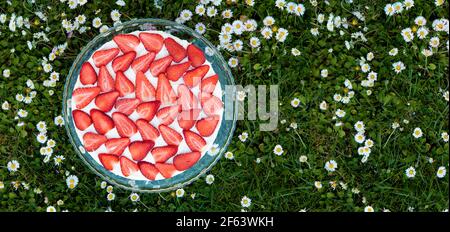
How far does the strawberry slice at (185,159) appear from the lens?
1.45 m

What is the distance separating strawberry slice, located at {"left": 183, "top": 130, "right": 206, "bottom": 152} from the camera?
1.43 m

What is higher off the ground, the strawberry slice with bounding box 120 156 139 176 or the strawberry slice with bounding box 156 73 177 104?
the strawberry slice with bounding box 156 73 177 104

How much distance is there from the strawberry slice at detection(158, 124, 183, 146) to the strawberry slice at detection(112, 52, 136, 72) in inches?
8.0

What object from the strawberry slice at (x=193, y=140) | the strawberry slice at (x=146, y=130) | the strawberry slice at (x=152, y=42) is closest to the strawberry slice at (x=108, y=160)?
the strawberry slice at (x=146, y=130)

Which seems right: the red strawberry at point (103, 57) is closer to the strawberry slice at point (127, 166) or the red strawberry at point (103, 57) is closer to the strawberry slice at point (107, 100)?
the strawberry slice at point (107, 100)

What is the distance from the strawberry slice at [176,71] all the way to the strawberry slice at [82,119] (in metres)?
0.27

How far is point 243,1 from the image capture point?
5.33 ft

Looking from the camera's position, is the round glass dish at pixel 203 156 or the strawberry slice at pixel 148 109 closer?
the strawberry slice at pixel 148 109

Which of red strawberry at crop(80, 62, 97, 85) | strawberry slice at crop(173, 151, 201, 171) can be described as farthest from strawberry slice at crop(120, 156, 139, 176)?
red strawberry at crop(80, 62, 97, 85)

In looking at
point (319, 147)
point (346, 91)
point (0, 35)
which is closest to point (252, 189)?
point (319, 147)

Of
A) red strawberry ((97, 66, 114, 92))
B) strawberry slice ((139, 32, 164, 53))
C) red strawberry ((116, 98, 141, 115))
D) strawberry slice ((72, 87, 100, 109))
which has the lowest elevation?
red strawberry ((116, 98, 141, 115))

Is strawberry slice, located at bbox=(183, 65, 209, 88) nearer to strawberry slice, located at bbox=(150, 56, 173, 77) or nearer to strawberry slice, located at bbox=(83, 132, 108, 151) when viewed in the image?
strawberry slice, located at bbox=(150, 56, 173, 77)
